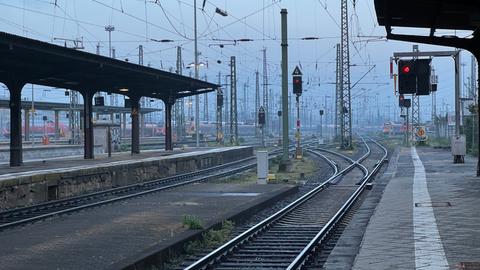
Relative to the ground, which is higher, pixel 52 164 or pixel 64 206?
pixel 52 164

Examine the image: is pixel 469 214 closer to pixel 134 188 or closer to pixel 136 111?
pixel 134 188

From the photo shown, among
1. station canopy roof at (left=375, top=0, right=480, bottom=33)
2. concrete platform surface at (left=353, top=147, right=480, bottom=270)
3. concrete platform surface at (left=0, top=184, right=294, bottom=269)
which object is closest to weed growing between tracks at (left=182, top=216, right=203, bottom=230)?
concrete platform surface at (left=0, top=184, right=294, bottom=269)

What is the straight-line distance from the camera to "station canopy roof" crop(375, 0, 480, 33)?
12.1 metres

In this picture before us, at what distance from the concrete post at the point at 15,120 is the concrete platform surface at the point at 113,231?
656 centimetres

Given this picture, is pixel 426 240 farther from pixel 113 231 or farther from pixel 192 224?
pixel 113 231

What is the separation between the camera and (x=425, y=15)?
45.1 ft

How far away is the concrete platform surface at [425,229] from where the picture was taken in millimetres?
8680

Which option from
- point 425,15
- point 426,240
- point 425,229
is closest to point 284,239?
point 425,229

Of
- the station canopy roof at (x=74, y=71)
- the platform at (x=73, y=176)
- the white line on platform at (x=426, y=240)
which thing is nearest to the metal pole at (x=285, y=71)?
the station canopy roof at (x=74, y=71)

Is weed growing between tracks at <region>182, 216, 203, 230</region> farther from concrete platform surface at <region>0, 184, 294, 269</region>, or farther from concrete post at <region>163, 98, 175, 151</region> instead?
concrete post at <region>163, 98, 175, 151</region>

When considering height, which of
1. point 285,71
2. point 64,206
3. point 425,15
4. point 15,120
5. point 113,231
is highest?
point 285,71

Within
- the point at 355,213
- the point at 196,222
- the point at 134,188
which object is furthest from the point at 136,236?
the point at 134,188

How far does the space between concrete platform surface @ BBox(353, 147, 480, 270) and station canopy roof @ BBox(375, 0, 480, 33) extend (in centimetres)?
356

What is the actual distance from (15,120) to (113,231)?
12638 mm
